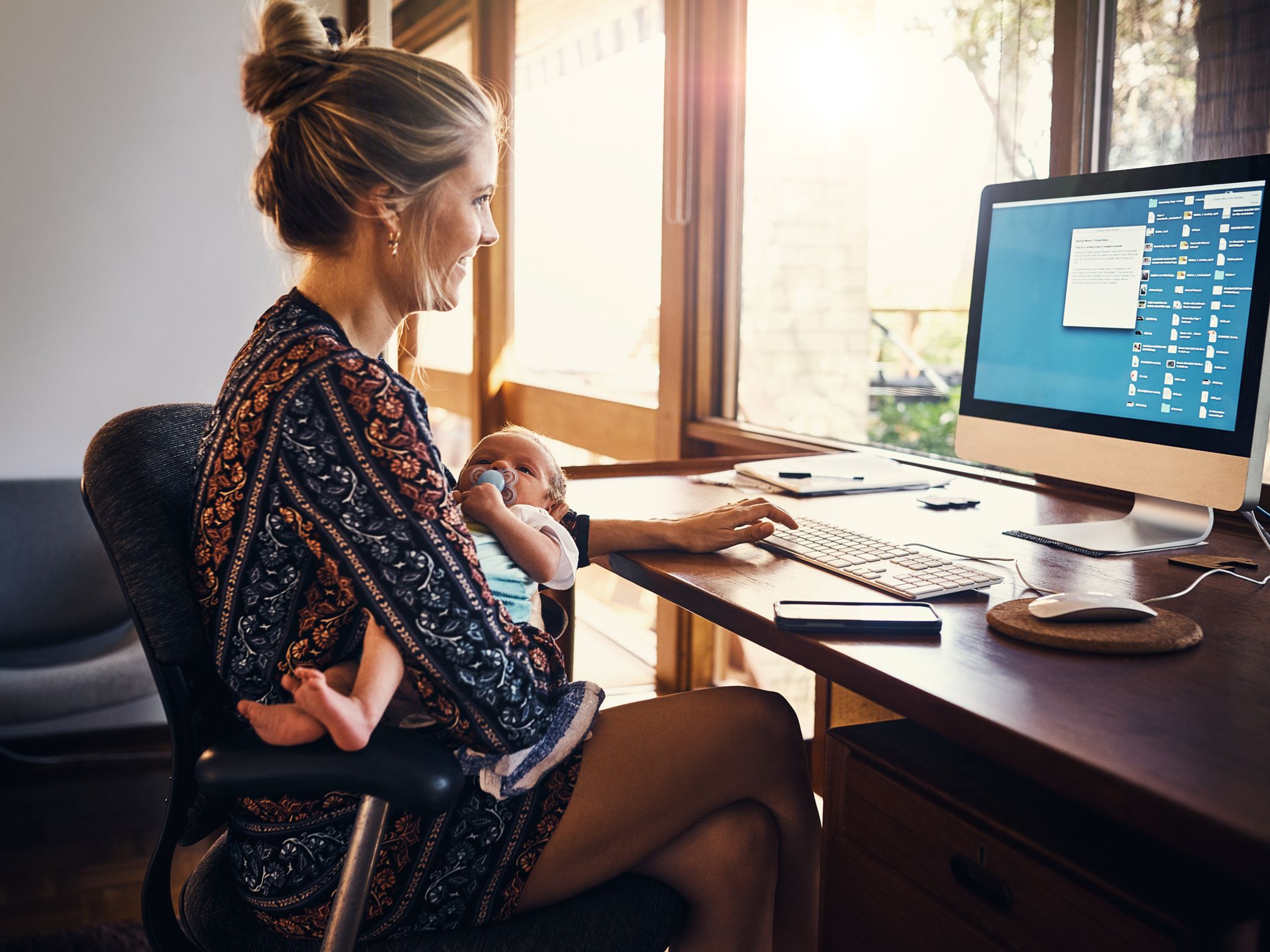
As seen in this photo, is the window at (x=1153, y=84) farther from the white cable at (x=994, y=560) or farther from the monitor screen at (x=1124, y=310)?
the white cable at (x=994, y=560)

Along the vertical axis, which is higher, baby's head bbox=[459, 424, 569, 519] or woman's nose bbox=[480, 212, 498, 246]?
woman's nose bbox=[480, 212, 498, 246]

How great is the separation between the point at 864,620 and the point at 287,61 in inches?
34.6

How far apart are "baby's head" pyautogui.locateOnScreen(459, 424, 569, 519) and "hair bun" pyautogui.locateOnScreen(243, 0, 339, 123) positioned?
50 cm

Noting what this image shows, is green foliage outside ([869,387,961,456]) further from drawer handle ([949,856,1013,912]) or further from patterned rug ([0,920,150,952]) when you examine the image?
patterned rug ([0,920,150,952])

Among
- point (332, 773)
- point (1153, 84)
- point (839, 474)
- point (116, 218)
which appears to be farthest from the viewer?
point (116, 218)

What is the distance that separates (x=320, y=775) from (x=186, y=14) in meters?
2.58

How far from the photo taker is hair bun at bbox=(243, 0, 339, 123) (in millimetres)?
1188

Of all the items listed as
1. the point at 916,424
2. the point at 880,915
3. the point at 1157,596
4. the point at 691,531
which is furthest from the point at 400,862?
the point at 916,424

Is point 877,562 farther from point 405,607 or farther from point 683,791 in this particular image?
point 405,607

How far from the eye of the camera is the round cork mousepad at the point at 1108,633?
0.97 metres

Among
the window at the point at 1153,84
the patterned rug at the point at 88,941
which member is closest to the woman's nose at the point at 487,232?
the window at the point at 1153,84

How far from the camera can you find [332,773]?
87 centimetres

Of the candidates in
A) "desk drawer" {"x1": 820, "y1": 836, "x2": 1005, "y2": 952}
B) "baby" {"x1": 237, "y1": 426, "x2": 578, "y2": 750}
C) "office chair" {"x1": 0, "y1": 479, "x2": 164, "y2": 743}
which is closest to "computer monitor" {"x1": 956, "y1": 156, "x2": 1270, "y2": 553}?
"desk drawer" {"x1": 820, "y1": 836, "x2": 1005, "y2": 952}

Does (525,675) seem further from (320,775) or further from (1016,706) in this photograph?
(1016,706)
